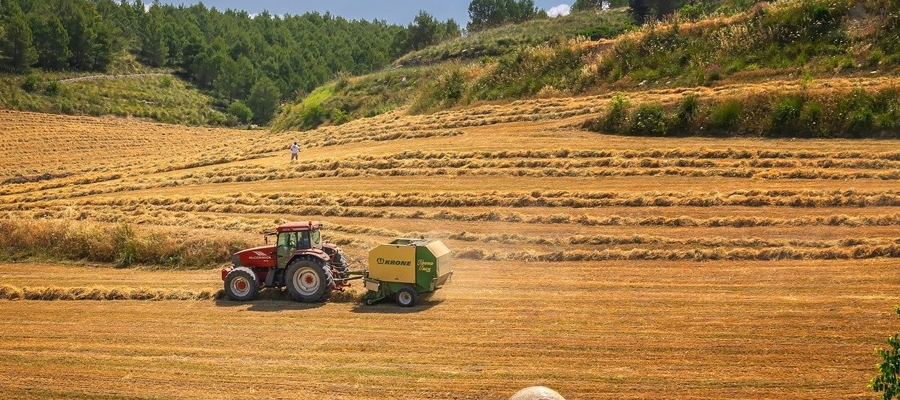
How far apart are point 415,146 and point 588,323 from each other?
87.4 ft

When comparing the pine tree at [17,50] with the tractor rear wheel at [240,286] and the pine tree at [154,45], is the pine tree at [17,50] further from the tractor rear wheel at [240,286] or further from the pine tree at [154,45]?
the tractor rear wheel at [240,286]

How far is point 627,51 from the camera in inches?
2045

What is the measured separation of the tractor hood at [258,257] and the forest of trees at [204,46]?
244 feet

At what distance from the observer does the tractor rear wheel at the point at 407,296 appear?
22625 mm

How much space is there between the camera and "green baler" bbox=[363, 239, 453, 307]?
73.5 feet

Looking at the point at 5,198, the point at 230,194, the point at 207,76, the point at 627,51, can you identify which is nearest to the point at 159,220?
the point at 230,194

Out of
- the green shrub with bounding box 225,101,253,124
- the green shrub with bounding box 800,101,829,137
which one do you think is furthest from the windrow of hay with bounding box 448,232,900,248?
the green shrub with bounding box 225,101,253,124

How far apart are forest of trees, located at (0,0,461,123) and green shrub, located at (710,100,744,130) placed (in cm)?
5856

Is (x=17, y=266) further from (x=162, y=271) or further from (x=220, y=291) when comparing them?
(x=220, y=291)

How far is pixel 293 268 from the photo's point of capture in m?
23.5

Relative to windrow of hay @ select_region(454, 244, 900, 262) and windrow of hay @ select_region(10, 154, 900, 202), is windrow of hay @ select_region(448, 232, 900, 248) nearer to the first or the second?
windrow of hay @ select_region(454, 244, 900, 262)

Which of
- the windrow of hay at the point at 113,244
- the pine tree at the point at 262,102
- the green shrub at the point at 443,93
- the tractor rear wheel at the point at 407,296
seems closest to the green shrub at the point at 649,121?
the green shrub at the point at 443,93

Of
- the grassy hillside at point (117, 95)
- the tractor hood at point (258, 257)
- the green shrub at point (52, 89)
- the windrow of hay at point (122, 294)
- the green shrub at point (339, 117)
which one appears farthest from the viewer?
the green shrub at point (52, 89)

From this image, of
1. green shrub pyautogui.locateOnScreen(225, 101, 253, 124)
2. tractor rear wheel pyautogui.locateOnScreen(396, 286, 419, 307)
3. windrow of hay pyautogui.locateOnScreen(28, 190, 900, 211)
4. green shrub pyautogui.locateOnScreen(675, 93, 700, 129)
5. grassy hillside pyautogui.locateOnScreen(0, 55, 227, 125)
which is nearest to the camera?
tractor rear wheel pyautogui.locateOnScreen(396, 286, 419, 307)
